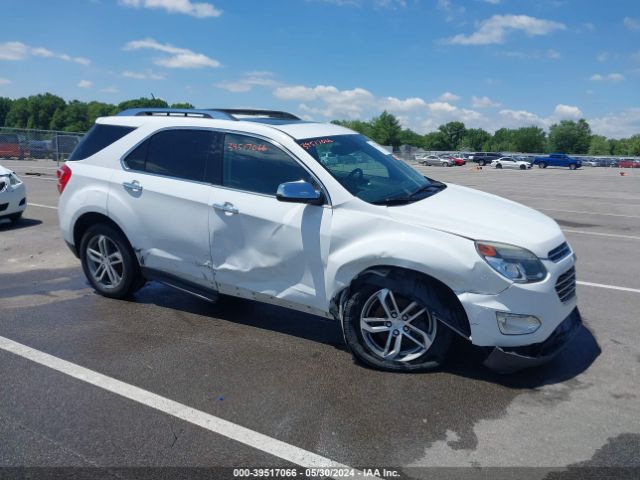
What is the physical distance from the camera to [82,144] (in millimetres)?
5699

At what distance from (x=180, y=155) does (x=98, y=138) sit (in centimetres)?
116

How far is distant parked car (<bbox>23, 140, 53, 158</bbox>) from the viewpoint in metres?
31.6

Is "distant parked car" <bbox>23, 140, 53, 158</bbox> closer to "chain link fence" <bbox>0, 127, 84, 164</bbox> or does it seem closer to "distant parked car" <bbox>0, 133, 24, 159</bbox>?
"chain link fence" <bbox>0, 127, 84, 164</bbox>

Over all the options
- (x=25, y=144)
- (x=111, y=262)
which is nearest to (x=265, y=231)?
(x=111, y=262)

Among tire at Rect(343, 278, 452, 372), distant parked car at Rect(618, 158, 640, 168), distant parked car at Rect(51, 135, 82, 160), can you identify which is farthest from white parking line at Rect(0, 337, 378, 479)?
distant parked car at Rect(618, 158, 640, 168)

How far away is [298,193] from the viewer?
407 cm

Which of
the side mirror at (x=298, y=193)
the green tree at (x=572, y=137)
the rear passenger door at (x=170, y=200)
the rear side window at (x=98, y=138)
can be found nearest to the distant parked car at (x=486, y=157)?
the green tree at (x=572, y=137)

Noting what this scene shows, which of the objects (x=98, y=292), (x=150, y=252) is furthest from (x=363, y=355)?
(x=98, y=292)

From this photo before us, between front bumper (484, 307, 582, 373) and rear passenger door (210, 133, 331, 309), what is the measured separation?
1323 mm

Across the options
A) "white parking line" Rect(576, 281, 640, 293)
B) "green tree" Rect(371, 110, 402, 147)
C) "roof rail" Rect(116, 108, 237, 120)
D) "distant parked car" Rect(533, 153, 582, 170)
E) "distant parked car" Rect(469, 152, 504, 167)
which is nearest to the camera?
"roof rail" Rect(116, 108, 237, 120)

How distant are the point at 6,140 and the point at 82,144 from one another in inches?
1220

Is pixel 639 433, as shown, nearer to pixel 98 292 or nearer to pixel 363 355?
pixel 363 355

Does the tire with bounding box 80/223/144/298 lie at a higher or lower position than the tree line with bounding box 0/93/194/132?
lower

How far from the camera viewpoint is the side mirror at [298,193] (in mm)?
4062
